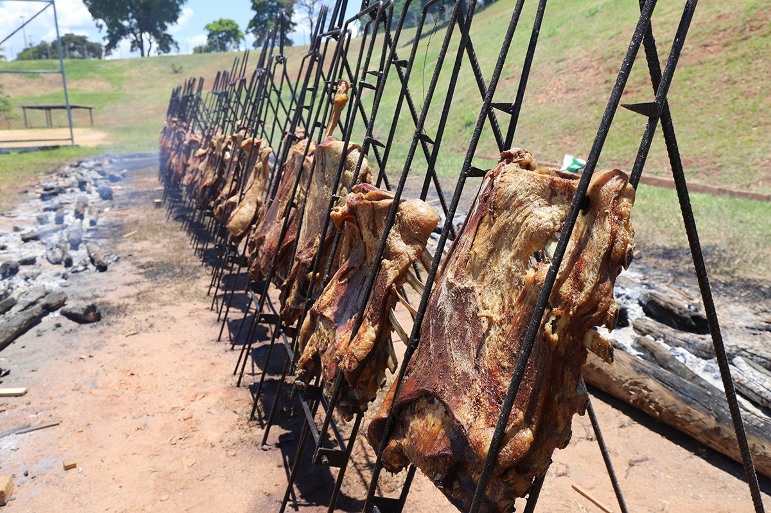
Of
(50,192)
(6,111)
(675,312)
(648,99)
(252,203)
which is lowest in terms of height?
(50,192)

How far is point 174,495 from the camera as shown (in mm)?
5805

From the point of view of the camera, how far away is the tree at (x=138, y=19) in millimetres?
71938

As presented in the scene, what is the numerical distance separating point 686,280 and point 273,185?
694 cm

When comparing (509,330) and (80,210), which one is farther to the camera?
(80,210)

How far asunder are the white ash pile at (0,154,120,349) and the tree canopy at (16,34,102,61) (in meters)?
64.8

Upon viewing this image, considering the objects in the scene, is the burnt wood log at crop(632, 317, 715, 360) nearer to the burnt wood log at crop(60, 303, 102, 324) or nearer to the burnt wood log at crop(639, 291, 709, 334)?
the burnt wood log at crop(639, 291, 709, 334)

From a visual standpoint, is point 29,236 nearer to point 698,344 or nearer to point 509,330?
point 698,344

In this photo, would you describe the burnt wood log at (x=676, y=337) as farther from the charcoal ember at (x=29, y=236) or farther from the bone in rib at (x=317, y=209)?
the charcoal ember at (x=29, y=236)

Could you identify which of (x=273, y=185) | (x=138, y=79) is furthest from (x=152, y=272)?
(x=138, y=79)

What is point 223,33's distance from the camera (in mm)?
81438

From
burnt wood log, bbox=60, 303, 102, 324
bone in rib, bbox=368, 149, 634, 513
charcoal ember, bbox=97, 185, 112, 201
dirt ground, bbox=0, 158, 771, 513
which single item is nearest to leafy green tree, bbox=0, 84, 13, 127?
charcoal ember, bbox=97, 185, 112, 201

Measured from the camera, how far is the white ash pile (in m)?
10.0

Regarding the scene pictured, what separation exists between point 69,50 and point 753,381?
91.5 meters

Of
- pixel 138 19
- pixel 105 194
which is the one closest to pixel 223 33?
pixel 138 19
